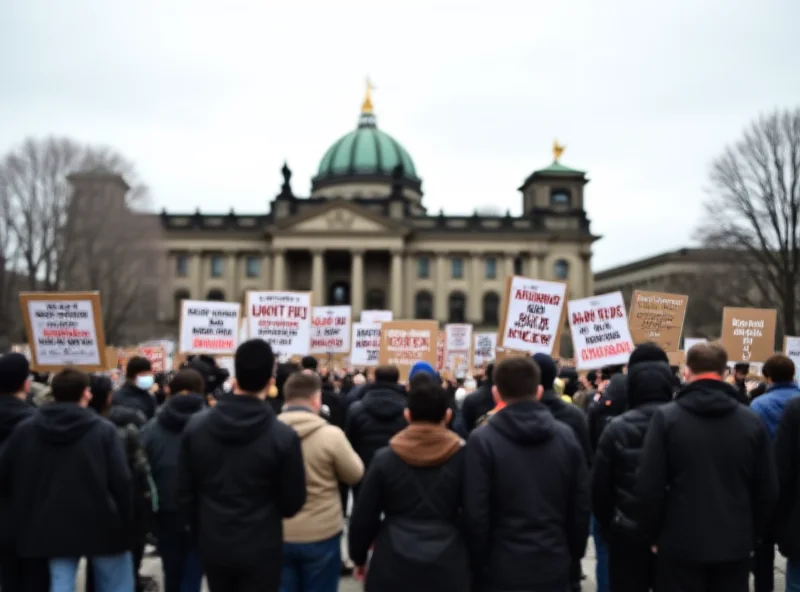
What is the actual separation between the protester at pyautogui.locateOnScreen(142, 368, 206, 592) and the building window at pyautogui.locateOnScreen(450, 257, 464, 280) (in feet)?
207

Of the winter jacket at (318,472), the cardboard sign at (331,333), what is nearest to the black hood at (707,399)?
the winter jacket at (318,472)

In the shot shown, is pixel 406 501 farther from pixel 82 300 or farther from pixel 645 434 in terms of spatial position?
pixel 82 300

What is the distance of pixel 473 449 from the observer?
4188mm

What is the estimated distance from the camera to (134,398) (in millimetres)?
6941

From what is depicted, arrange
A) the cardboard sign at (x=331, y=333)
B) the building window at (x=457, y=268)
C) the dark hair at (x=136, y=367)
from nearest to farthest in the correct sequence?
the dark hair at (x=136, y=367) < the cardboard sign at (x=331, y=333) < the building window at (x=457, y=268)

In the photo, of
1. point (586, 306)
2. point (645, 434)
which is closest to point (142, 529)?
point (645, 434)

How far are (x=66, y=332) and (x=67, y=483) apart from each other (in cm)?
368

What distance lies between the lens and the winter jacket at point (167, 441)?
5.77 metres

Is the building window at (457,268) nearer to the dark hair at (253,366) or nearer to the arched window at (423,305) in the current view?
the arched window at (423,305)

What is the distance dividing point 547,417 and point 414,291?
63.9 m

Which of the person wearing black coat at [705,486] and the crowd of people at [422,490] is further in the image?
the person wearing black coat at [705,486]

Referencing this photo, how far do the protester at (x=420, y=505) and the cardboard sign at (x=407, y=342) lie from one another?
9.59 meters

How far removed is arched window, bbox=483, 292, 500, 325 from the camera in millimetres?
68375

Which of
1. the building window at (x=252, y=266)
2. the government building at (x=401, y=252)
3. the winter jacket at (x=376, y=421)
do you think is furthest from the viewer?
the building window at (x=252, y=266)
